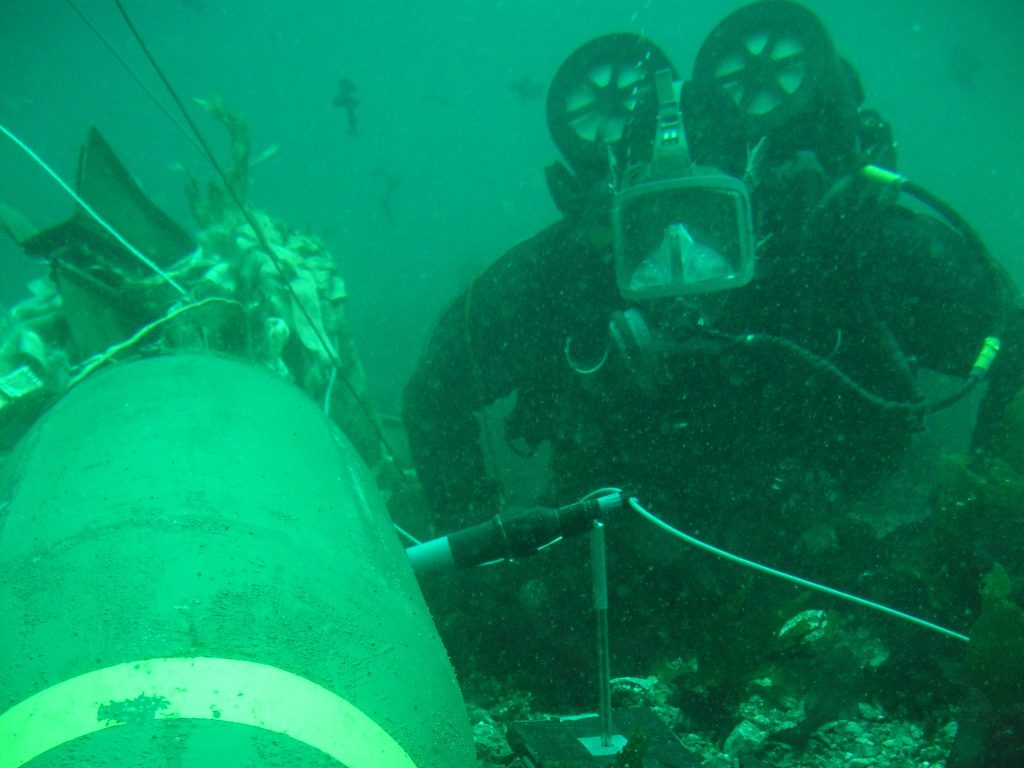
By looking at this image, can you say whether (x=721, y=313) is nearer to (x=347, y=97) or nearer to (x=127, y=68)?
(x=127, y=68)

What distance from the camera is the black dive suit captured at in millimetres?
3504

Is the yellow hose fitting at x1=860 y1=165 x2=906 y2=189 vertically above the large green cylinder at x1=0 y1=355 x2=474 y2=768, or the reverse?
the yellow hose fitting at x1=860 y1=165 x2=906 y2=189

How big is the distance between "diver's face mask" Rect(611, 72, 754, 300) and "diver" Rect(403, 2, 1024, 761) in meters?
0.01

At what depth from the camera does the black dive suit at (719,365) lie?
3.50 m

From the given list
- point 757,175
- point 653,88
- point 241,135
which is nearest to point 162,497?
point 757,175

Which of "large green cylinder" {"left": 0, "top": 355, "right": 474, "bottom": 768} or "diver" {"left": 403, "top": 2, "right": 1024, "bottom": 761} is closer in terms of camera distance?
"large green cylinder" {"left": 0, "top": 355, "right": 474, "bottom": 768}

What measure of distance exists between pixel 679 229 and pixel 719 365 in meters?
0.79

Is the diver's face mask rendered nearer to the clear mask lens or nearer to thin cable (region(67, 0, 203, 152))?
Result: the clear mask lens

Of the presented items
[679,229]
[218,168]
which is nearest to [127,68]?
[218,168]

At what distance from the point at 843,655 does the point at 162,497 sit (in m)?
2.64

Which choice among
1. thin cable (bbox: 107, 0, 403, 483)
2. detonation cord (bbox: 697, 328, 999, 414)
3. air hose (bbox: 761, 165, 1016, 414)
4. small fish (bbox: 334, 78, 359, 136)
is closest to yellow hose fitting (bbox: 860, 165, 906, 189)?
air hose (bbox: 761, 165, 1016, 414)

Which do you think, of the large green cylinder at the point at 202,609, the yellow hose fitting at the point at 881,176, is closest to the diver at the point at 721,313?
the yellow hose fitting at the point at 881,176

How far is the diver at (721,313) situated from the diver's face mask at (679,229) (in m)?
0.01

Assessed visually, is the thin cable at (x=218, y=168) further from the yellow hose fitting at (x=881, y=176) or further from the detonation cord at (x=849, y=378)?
the yellow hose fitting at (x=881, y=176)
